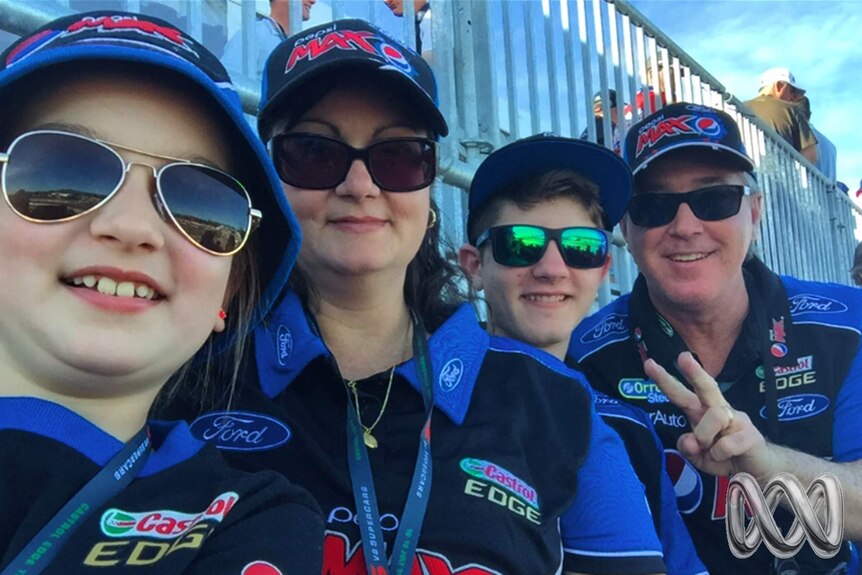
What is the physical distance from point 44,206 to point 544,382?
0.98m

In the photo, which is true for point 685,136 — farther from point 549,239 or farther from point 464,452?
point 464,452

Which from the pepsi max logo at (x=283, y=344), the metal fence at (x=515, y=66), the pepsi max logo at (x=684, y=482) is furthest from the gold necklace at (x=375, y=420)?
the metal fence at (x=515, y=66)

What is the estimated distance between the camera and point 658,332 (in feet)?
7.61

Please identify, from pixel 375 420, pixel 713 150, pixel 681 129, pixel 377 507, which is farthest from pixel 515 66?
pixel 377 507

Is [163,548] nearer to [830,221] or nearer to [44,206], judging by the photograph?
[44,206]

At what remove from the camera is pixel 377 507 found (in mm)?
1294

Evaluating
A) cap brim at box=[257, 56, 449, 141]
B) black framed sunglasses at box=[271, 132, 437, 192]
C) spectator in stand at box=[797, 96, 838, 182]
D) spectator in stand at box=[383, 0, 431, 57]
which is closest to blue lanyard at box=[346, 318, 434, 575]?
black framed sunglasses at box=[271, 132, 437, 192]

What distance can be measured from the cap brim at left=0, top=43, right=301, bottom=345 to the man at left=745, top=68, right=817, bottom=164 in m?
5.53

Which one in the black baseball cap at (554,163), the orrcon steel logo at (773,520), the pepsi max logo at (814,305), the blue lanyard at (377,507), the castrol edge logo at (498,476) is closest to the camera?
the blue lanyard at (377,507)

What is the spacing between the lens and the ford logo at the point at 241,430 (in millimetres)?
1371

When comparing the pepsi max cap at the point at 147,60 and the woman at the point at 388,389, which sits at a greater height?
the pepsi max cap at the point at 147,60

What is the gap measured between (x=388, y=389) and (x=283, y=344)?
0.22 metres

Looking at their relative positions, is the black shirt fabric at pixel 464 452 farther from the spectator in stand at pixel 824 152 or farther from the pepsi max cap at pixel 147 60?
the spectator in stand at pixel 824 152

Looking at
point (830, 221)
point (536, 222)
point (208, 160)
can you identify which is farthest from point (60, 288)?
point (830, 221)
